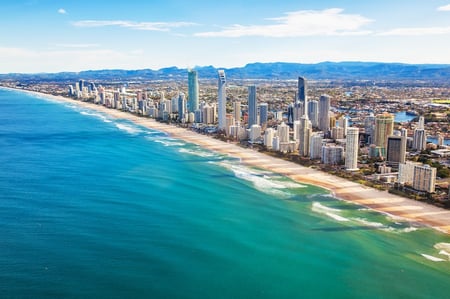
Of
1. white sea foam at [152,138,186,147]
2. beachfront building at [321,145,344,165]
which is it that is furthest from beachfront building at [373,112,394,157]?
white sea foam at [152,138,186,147]

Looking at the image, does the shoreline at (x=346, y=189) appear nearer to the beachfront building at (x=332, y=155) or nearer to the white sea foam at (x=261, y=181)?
the white sea foam at (x=261, y=181)

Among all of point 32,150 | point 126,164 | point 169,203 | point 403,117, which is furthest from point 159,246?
point 403,117

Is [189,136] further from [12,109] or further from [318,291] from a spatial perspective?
[12,109]

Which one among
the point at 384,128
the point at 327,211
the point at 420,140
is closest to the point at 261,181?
the point at 327,211

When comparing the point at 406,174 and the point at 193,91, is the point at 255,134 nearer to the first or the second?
the point at 406,174

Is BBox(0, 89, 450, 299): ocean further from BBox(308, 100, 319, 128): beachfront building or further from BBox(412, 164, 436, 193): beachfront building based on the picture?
BBox(308, 100, 319, 128): beachfront building

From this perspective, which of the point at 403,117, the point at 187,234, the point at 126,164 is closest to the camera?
the point at 187,234
